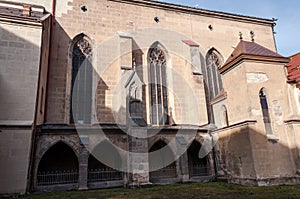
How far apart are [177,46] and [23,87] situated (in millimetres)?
10108

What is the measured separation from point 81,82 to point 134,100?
3.92 m

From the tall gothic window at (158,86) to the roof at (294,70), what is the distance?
694cm

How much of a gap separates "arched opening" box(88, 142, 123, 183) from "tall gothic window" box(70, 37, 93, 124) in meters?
2.00

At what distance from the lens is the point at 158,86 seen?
14.8 m

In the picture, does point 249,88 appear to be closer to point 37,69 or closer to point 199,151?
point 199,151

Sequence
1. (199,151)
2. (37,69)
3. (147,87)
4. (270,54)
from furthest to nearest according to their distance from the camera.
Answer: (147,87), (199,151), (270,54), (37,69)

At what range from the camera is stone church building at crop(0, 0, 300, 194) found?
30.6 feet

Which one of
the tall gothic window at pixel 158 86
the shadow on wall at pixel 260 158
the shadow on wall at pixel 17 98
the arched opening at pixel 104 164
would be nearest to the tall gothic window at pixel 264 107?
the shadow on wall at pixel 260 158

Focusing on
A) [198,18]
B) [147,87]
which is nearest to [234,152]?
[147,87]

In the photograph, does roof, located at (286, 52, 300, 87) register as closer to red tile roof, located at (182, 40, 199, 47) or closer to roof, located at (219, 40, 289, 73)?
roof, located at (219, 40, 289, 73)

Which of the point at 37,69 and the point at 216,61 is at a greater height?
the point at 216,61

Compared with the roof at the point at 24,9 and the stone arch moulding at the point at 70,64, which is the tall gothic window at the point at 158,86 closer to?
the stone arch moulding at the point at 70,64

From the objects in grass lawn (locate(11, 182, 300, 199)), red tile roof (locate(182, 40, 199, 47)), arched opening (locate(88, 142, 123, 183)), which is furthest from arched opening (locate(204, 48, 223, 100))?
grass lawn (locate(11, 182, 300, 199))

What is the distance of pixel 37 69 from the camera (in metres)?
9.86
